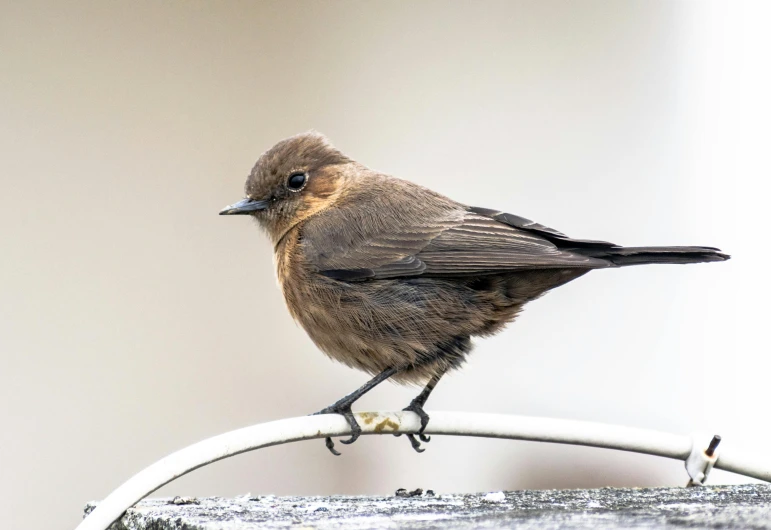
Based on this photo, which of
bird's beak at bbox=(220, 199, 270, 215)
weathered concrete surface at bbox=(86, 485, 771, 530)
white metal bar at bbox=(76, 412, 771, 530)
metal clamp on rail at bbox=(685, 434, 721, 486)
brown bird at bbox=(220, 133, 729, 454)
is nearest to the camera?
weathered concrete surface at bbox=(86, 485, 771, 530)

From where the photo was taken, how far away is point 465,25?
595 centimetres

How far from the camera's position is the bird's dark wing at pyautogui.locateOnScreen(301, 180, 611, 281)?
344 centimetres

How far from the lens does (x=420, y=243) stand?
3.62 m

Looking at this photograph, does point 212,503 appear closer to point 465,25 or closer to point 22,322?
point 22,322

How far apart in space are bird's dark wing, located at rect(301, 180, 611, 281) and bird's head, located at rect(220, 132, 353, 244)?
0.46ft

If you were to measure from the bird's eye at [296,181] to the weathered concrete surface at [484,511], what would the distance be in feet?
5.82

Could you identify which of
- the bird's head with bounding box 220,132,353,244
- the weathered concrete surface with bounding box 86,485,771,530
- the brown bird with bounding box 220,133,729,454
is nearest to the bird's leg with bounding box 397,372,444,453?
the brown bird with bounding box 220,133,729,454

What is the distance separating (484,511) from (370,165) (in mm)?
3893

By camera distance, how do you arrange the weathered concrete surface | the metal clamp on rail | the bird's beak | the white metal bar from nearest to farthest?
the weathered concrete surface → the white metal bar → the metal clamp on rail → the bird's beak

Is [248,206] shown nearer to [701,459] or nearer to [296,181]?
[296,181]

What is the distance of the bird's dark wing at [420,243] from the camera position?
3441 mm

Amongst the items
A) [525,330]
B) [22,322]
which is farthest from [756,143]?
[22,322]

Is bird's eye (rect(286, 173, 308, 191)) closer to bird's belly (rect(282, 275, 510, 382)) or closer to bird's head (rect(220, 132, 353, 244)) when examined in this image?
bird's head (rect(220, 132, 353, 244))

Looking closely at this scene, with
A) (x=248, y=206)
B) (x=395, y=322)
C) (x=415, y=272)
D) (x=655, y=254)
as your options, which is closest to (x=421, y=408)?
(x=395, y=322)
